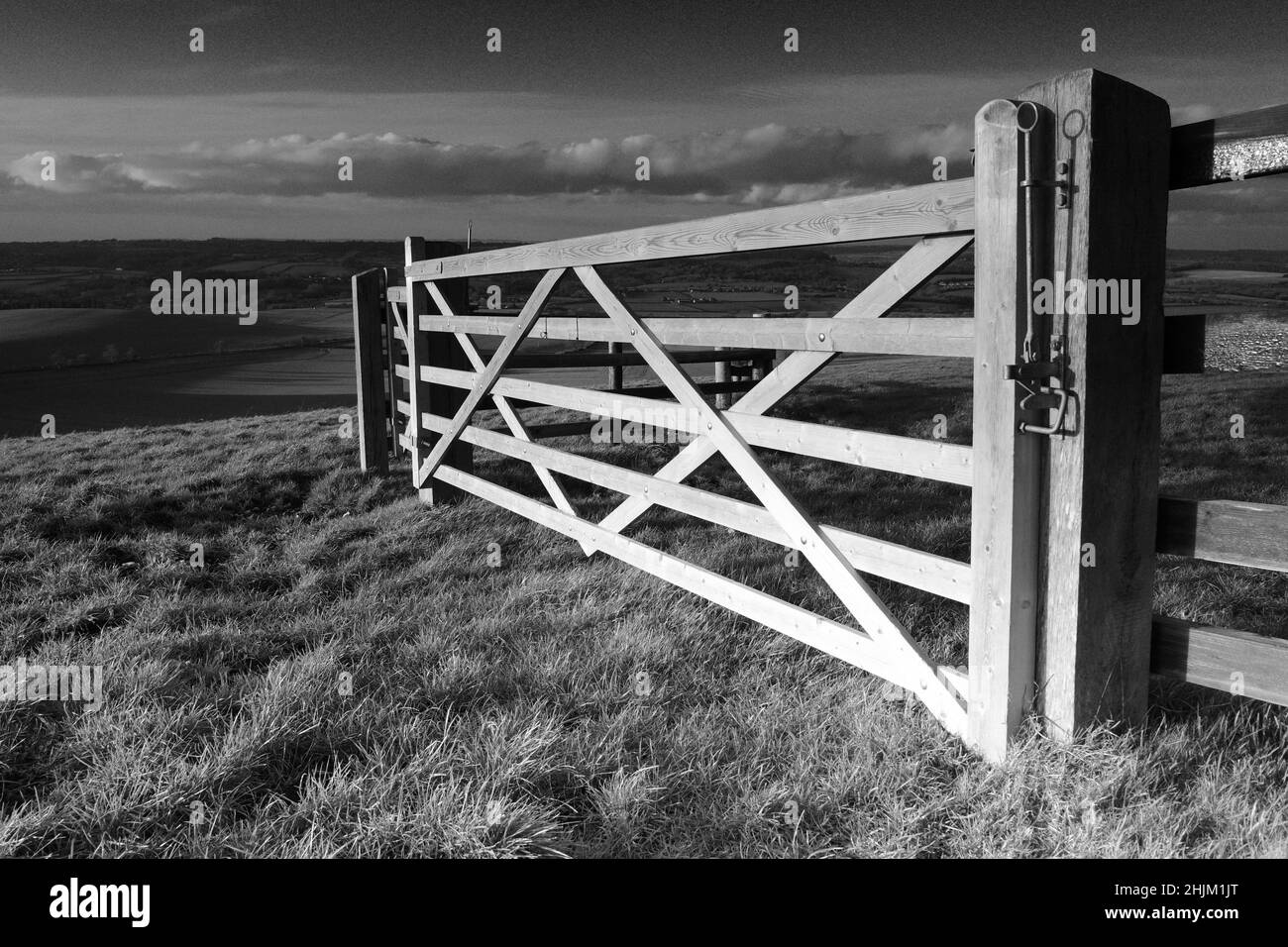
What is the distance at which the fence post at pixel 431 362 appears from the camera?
8102 mm

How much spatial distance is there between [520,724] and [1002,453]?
1.92m

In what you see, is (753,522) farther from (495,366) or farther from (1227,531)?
(495,366)

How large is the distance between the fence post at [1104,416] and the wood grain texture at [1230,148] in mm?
69

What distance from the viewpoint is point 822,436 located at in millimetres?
4008

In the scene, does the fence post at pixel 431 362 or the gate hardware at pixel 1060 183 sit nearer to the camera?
the gate hardware at pixel 1060 183

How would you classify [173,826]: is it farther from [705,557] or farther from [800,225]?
[705,557]

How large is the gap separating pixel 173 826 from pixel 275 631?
1.85 m

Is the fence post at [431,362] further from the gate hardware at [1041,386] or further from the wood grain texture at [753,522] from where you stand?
the gate hardware at [1041,386]

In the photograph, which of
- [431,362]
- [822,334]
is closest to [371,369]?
[431,362]

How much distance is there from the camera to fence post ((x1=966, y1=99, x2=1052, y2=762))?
9.86 feet

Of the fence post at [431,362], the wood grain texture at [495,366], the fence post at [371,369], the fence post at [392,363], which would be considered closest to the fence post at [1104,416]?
the wood grain texture at [495,366]

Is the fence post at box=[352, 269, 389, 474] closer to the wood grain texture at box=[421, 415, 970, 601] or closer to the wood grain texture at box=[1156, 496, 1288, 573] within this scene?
the wood grain texture at box=[421, 415, 970, 601]

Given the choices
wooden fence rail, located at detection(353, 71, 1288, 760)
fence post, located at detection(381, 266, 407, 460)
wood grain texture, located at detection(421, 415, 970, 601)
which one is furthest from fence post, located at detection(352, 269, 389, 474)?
wooden fence rail, located at detection(353, 71, 1288, 760)
